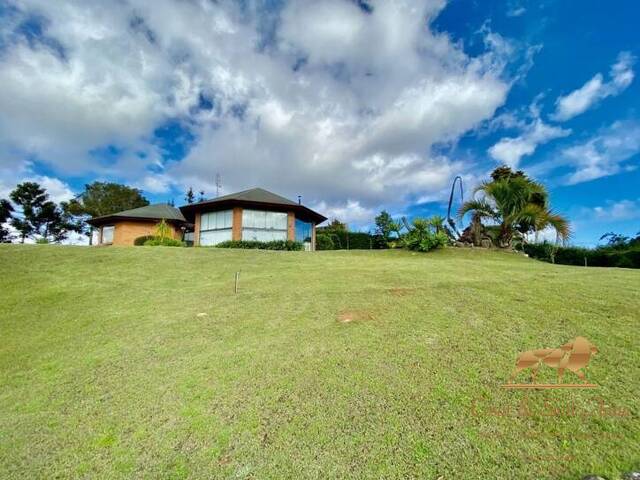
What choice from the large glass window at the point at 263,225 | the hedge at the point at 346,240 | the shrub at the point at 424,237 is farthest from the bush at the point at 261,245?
the shrub at the point at 424,237

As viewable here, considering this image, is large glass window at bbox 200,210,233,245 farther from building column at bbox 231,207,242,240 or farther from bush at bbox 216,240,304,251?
bush at bbox 216,240,304,251

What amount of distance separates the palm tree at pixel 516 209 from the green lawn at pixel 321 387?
10681 millimetres

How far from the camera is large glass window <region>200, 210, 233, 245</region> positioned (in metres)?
20.6

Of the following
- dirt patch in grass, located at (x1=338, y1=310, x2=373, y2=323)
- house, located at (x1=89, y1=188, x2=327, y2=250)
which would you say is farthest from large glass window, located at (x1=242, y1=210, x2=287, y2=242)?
dirt patch in grass, located at (x1=338, y1=310, x2=373, y2=323)

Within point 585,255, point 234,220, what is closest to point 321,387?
point 585,255

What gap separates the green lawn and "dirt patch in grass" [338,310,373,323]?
61mm

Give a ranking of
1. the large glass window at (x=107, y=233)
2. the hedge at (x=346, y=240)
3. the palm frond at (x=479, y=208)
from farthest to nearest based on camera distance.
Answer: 1. the hedge at (x=346, y=240)
2. the large glass window at (x=107, y=233)
3. the palm frond at (x=479, y=208)

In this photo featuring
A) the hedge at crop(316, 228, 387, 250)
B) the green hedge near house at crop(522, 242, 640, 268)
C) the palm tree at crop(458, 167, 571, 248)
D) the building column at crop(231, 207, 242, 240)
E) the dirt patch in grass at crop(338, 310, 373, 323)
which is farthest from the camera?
the hedge at crop(316, 228, 387, 250)

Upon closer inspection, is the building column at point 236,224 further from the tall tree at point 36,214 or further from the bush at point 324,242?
the tall tree at point 36,214

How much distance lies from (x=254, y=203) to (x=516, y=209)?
49.2 ft

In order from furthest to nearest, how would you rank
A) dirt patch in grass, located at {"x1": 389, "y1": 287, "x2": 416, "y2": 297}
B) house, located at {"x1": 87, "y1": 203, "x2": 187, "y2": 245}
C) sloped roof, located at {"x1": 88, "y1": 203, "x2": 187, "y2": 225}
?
sloped roof, located at {"x1": 88, "y1": 203, "x2": 187, "y2": 225}, house, located at {"x1": 87, "y1": 203, "x2": 187, "y2": 245}, dirt patch in grass, located at {"x1": 389, "y1": 287, "x2": 416, "y2": 297}

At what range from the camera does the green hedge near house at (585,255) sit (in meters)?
12.7

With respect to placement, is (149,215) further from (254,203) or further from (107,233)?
(254,203)

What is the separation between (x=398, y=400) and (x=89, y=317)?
5705 millimetres
